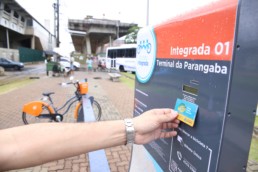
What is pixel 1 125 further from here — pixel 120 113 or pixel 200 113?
pixel 200 113

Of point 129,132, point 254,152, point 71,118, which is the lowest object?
point 71,118

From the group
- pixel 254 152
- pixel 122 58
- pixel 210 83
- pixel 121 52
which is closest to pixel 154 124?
pixel 210 83

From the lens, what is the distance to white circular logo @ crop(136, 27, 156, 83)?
165 centimetres

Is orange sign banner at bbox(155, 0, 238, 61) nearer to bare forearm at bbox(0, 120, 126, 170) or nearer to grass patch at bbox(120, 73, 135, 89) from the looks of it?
bare forearm at bbox(0, 120, 126, 170)

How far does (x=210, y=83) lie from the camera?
1.02 m

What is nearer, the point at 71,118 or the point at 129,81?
the point at 71,118

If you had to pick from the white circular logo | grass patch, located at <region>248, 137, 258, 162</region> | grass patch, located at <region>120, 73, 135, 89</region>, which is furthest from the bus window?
the white circular logo

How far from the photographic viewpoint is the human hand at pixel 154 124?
1299mm

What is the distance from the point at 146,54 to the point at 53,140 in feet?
3.25

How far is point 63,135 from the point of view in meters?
1.16

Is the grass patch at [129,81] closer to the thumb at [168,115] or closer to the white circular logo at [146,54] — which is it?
the white circular logo at [146,54]

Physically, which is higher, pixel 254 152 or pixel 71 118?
pixel 254 152

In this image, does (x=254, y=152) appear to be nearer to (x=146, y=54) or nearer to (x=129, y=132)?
(x=146, y=54)

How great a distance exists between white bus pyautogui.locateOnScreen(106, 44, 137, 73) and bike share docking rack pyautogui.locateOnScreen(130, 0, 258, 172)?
20.2 m
